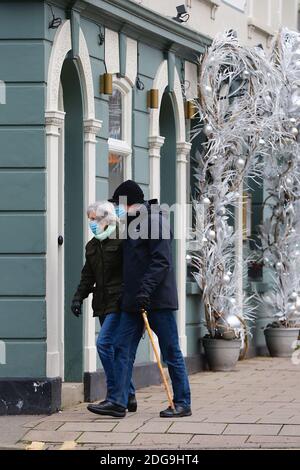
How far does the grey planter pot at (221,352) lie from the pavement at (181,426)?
91.4 inches

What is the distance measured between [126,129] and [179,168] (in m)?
1.84

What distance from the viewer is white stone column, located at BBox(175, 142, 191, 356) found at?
17.3 metres

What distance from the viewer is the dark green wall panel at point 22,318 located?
13.6 m

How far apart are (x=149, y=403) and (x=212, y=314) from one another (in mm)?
3691

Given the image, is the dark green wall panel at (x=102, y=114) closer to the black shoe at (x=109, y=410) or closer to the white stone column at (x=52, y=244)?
the white stone column at (x=52, y=244)

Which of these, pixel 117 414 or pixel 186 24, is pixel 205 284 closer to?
pixel 186 24

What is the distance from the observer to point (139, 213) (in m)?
12.9

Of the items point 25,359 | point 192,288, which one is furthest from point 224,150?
point 25,359

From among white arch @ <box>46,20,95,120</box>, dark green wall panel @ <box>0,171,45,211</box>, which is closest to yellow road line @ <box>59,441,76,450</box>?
dark green wall panel @ <box>0,171,45,211</box>

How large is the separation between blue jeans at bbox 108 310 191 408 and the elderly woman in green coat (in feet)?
0.34

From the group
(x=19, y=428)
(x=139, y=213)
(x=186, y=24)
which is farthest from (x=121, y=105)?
(x=19, y=428)

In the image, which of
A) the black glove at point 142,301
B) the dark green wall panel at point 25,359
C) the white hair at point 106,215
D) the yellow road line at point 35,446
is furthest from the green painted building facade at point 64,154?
the yellow road line at point 35,446

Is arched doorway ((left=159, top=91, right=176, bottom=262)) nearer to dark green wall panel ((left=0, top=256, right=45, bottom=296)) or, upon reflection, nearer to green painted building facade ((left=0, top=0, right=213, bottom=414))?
green painted building facade ((left=0, top=0, right=213, bottom=414))

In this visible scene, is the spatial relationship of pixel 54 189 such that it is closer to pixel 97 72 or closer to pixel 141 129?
pixel 97 72
